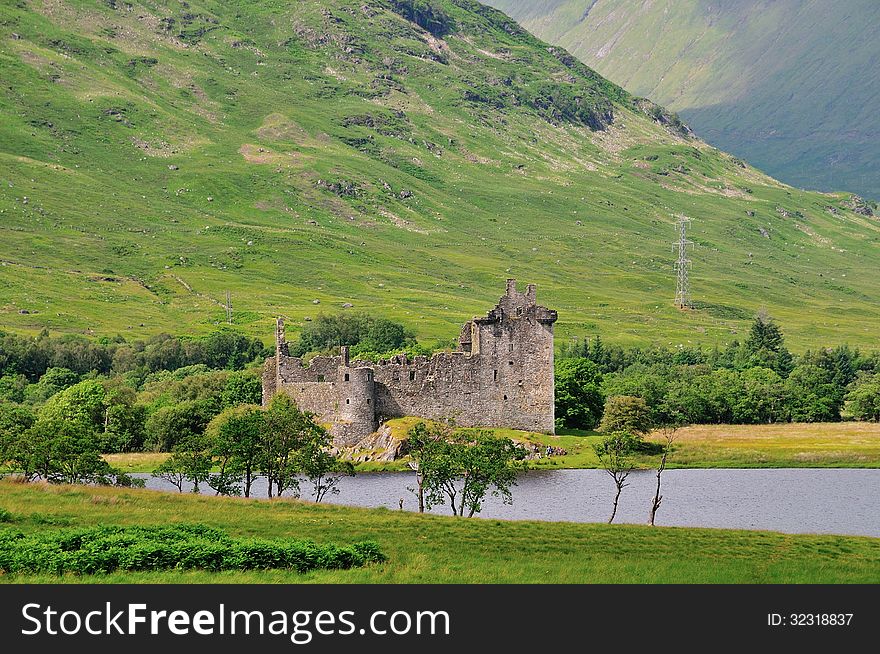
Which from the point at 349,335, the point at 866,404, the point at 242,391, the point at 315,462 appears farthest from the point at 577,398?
the point at 349,335

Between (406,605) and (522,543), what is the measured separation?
1533 centimetres

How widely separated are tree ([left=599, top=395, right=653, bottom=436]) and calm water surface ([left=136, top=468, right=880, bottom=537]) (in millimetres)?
13354

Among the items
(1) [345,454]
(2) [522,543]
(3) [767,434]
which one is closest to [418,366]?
(1) [345,454]

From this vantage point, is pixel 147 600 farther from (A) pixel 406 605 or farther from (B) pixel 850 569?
(B) pixel 850 569

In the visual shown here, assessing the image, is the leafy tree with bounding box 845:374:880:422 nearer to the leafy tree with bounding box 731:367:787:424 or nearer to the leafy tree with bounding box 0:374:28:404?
the leafy tree with bounding box 731:367:787:424

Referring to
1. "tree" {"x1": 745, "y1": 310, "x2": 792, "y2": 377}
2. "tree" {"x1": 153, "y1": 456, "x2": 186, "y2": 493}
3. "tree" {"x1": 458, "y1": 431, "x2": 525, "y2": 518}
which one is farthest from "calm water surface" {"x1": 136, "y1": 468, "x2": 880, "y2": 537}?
"tree" {"x1": 745, "y1": 310, "x2": 792, "y2": 377}

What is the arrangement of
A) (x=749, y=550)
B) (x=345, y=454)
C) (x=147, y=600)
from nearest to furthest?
(x=147, y=600), (x=749, y=550), (x=345, y=454)

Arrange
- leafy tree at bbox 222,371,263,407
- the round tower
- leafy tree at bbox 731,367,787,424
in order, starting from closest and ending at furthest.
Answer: the round tower, leafy tree at bbox 222,371,263,407, leafy tree at bbox 731,367,787,424

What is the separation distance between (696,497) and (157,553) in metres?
49.0

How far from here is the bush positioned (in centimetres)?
3816

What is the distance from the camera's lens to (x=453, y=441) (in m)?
91.4

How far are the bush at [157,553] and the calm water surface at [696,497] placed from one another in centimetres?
2963

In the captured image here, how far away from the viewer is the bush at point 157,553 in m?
38.2

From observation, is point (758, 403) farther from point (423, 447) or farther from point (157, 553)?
point (157, 553)
